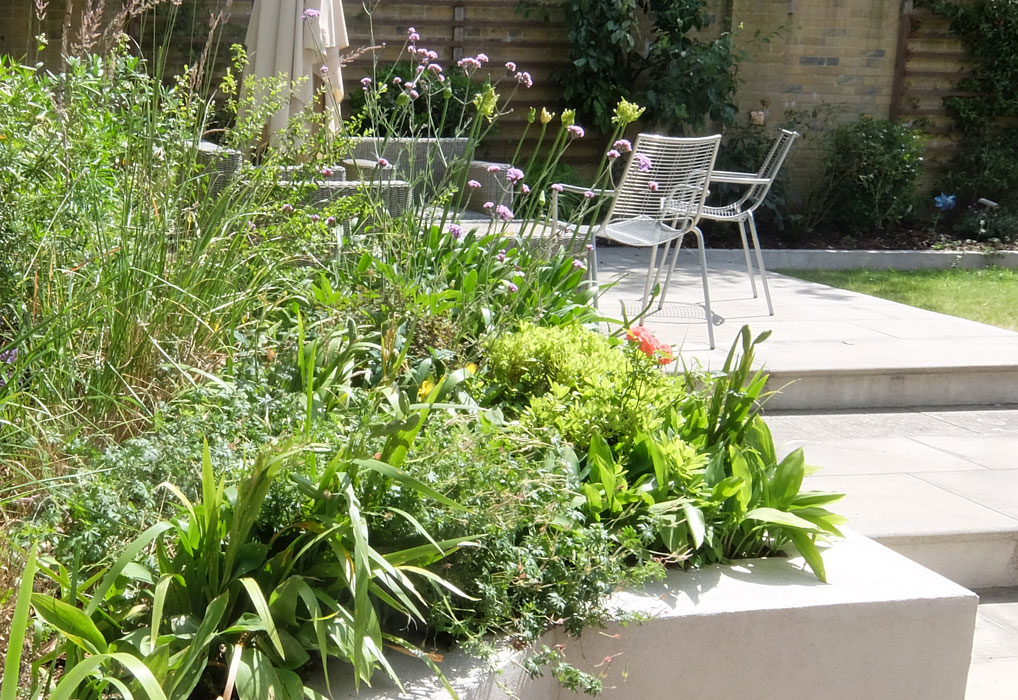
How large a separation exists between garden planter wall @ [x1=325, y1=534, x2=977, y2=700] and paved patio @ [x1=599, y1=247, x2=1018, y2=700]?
1.17ft

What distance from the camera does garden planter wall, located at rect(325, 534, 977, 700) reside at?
1874mm

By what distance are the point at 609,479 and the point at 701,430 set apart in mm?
421

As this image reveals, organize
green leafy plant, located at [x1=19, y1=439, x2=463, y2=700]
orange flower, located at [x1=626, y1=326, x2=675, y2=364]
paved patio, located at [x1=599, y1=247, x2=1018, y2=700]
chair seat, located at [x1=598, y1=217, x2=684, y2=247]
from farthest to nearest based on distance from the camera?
1. chair seat, located at [x1=598, y1=217, x2=684, y2=247]
2. paved patio, located at [x1=599, y1=247, x2=1018, y2=700]
3. orange flower, located at [x1=626, y1=326, x2=675, y2=364]
4. green leafy plant, located at [x1=19, y1=439, x2=463, y2=700]

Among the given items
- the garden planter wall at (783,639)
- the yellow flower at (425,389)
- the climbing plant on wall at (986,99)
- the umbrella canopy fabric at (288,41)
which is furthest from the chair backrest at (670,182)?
the climbing plant on wall at (986,99)

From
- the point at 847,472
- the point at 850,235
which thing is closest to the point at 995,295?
the point at 850,235

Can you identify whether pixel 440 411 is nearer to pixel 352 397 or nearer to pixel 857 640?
pixel 352 397

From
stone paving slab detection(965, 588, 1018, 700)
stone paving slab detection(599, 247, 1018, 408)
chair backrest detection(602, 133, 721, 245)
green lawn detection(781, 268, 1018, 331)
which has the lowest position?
stone paving slab detection(965, 588, 1018, 700)

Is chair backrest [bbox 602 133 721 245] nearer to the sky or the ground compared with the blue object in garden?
nearer to the sky

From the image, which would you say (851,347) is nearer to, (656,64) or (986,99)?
(656,64)

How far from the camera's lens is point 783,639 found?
194cm

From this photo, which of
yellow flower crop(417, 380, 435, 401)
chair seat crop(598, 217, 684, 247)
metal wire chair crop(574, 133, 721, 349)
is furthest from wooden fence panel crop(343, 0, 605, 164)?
yellow flower crop(417, 380, 435, 401)

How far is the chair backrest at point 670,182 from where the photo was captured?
4637mm

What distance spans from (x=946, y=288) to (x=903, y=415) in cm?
314

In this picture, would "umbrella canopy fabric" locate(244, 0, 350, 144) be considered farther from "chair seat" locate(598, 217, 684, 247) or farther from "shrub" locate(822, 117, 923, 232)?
"shrub" locate(822, 117, 923, 232)
